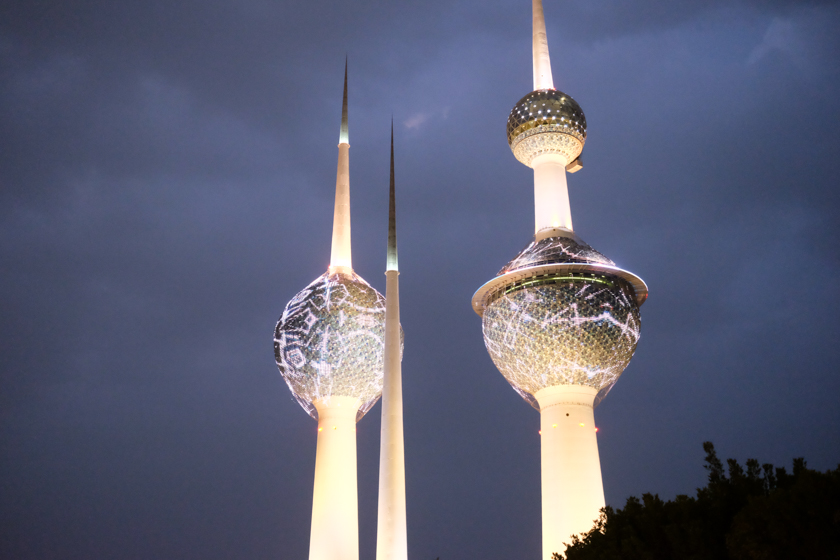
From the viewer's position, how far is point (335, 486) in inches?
1804

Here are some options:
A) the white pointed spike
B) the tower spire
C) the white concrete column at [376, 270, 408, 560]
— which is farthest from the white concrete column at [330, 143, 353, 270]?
the white concrete column at [376, 270, 408, 560]

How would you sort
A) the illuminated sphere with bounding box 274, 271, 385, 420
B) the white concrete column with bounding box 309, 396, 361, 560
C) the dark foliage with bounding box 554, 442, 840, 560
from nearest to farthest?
the dark foliage with bounding box 554, 442, 840, 560 → the white concrete column with bounding box 309, 396, 361, 560 → the illuminated sphere with bounding box 274, 271, 385, 420

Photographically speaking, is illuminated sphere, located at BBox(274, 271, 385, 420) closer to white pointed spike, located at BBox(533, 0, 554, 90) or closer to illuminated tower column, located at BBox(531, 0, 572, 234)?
illuminated tower column, located at BBox(531, 0, 572, 234)

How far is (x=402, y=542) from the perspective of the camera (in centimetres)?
2753

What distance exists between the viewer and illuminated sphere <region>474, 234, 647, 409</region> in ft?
141

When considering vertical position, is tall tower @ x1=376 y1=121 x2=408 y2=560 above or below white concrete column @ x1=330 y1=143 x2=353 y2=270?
below

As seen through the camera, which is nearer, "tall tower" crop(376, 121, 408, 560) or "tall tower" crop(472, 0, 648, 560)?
"tall tower" crop(376, 121, 408, 560)

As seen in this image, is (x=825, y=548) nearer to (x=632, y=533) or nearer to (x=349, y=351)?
(x=632, y=533)

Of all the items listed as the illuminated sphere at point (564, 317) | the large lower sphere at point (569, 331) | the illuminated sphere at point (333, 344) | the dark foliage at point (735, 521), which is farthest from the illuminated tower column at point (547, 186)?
the dark foliage at point (735, 521)

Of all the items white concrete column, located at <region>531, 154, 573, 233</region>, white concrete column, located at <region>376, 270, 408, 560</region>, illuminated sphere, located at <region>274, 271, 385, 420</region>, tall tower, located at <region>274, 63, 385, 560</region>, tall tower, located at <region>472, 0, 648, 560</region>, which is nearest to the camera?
white concrete column, located at <region>376, 270, 408, 560</region>

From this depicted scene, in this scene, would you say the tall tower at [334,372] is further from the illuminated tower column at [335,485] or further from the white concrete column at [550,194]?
the white concrete column at [550,194]

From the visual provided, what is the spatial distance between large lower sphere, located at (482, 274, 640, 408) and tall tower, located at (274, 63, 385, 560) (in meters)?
8.91

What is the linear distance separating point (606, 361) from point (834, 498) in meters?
29.1

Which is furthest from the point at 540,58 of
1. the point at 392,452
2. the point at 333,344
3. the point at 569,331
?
the point at 392,452
